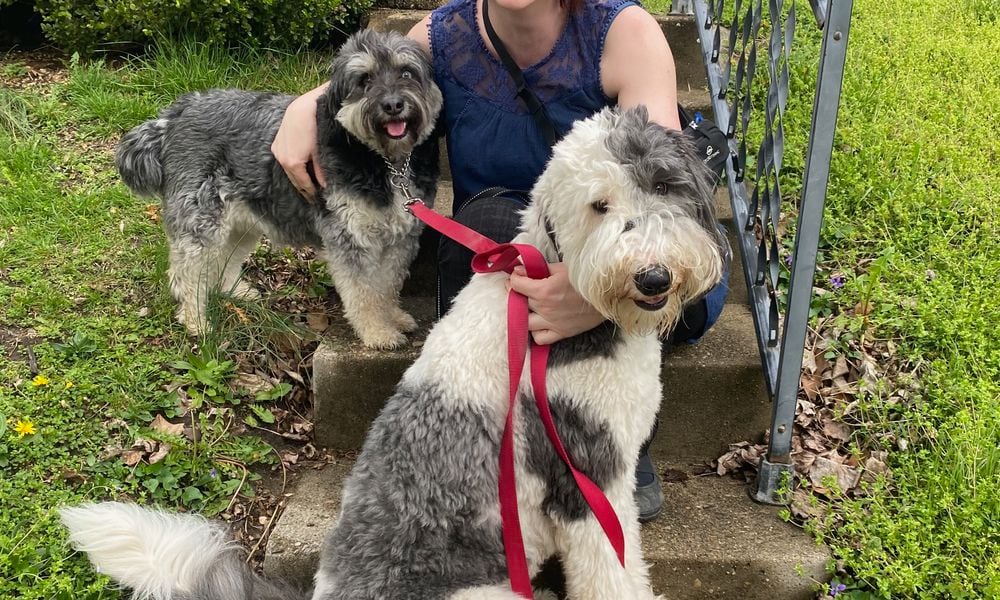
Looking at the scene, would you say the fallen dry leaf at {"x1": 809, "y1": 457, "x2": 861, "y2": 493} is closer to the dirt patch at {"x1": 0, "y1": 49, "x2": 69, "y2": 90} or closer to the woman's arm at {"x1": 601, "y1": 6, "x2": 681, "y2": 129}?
the woman's arm at {"x1": 601, "y1": 6, "x2": 681, "y2": 129}

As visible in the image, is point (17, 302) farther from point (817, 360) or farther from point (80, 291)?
point (817, 360)

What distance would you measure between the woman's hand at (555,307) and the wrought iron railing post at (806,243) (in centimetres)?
80

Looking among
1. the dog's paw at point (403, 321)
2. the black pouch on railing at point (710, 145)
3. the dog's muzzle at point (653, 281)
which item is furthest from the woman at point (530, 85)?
the dog's muzzle at point (653, 281)

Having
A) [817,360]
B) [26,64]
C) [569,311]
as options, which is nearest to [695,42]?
[817,360]

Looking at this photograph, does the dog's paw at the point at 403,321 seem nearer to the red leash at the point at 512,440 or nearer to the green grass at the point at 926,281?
the red leash at the point at 512,440

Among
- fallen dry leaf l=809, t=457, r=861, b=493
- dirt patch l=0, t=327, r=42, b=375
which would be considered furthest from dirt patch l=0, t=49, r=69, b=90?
fallen dry leaf l=809, t=457, r=861, b=493

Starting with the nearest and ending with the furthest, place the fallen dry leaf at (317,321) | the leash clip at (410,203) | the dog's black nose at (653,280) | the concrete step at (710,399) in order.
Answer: the dog's black nose at (653,280) → the leash clip at (410,203) → the concrete step at (710,399) → the fallen dry leaf at (317,321)

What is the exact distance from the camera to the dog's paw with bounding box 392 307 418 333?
143 inches

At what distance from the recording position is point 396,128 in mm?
3242

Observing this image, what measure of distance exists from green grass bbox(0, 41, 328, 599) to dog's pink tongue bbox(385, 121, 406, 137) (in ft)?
3.56

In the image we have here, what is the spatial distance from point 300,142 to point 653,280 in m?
2.12

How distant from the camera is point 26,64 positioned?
18.2 ft

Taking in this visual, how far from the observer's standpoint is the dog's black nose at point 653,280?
183 cm

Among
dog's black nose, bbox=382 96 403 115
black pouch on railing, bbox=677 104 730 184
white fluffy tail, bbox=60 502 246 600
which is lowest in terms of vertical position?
white fluffy tail, bbox=60 502 246 600
